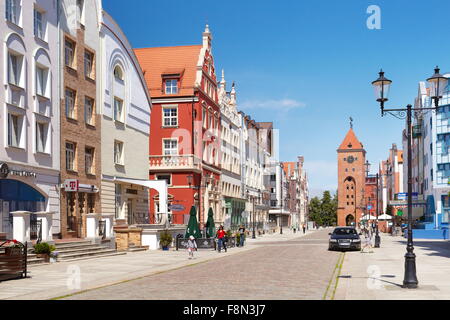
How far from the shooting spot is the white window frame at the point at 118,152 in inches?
1623

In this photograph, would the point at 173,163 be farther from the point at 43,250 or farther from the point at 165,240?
the point at 43,250

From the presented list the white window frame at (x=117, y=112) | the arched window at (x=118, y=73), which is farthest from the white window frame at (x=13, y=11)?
the arched window at (x=118, y=73)

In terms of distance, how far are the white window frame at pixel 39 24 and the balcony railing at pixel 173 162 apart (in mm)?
24124

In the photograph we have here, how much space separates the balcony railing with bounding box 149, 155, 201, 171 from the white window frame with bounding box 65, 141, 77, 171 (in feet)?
64.2

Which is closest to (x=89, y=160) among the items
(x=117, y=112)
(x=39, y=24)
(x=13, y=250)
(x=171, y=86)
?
(x=117, y=112)

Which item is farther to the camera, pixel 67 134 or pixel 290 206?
pixel 290 206

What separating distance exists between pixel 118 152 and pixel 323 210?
14663 centimetres

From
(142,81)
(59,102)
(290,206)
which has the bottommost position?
(290,206)

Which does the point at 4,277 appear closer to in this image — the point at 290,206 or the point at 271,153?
the point at 271,153

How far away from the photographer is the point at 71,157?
113ft

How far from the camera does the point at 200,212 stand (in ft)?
186

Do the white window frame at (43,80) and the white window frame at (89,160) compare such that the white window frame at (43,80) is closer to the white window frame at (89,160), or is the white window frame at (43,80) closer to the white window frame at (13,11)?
the white window frame at (13,11)
